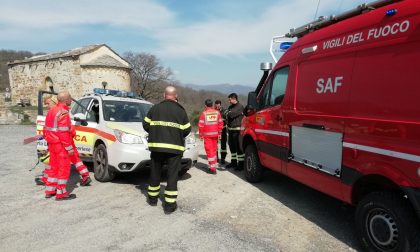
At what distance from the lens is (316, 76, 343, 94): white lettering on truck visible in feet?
13.2

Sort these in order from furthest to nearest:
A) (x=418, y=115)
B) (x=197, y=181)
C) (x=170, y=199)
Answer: (x=197, y=181) → (x=170, y=199) → (x=418, y=115)

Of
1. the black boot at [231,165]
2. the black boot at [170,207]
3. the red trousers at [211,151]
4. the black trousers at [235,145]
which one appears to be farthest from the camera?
the black boot at [231,165]

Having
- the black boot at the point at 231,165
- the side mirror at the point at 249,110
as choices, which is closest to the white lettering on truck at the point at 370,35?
the side mirror at the point at 249,110

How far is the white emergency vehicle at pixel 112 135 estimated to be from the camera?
6109 mm

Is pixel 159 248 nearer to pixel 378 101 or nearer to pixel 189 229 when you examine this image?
pixel 189 229

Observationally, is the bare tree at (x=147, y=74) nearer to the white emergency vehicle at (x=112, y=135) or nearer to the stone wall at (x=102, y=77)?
the stone wall at (x=102, y=77)

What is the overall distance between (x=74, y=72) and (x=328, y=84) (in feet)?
128

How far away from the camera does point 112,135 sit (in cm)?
629

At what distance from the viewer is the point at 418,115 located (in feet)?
9.77

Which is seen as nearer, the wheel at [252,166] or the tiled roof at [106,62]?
the wheel at [252,166]

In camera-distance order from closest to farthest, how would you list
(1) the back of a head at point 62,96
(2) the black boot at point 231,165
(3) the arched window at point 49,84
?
1. (1) the back of a head at point 62,96
2. (2) the black boot at point 231,165
3. (3) the arched window at point 49,84

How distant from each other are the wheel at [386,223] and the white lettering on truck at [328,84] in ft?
4.24

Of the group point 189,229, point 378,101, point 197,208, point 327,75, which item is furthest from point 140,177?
point 378,101

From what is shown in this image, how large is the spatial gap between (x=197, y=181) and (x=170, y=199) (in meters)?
2.00
